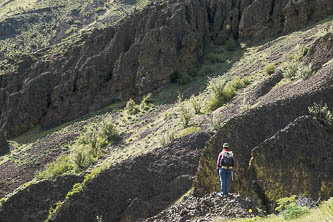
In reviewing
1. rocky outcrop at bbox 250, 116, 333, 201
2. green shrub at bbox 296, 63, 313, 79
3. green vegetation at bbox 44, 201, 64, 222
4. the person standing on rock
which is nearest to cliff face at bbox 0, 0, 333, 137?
green shrub at bbox 296, 63, 313, 79

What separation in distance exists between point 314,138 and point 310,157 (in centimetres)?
81

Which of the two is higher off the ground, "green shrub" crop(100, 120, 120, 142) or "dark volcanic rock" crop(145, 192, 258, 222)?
"dark volcanic rock" crop(145, 192, 258, 222)

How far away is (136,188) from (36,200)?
6522 millimetres

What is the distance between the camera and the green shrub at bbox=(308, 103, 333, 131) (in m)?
12.4

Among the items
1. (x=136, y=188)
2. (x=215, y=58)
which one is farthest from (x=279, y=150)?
(x=215, y=58)

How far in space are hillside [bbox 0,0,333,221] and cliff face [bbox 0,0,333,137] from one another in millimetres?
148

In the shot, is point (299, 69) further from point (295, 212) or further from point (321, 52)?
point (295, 212)

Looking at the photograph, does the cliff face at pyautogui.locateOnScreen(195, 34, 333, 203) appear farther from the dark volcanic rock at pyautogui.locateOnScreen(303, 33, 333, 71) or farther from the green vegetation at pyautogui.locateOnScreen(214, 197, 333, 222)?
the dark volcanic rock at pyautogui.locateOnScreen(303, 33, 333, 71)

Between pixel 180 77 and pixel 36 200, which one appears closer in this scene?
pixel 36 200

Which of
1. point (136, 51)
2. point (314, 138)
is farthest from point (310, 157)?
point (136, 51)

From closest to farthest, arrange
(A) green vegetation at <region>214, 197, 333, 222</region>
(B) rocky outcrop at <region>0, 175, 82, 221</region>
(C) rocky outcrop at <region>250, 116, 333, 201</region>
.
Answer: (A) green vegetation at <region>214, 197, 333, 222</region> < (C) rocky outcrop at <region>250, 116, 333, 201</region> < (B) rocky outcrop at <region>0, 175, 82, 221</region>

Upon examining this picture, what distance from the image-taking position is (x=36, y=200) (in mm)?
18938

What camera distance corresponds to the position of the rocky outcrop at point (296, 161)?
11195 mm

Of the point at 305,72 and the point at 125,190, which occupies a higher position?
the point at 305,72
